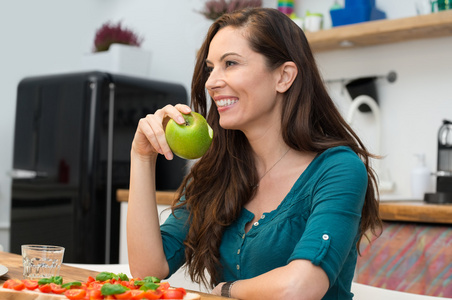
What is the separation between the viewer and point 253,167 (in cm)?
A: 166

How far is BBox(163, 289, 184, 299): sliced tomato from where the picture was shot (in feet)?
3.06

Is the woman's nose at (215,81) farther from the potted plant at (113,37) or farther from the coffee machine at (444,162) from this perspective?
the potted plant at (113,37)

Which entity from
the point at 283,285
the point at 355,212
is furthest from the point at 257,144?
the point at 283,285

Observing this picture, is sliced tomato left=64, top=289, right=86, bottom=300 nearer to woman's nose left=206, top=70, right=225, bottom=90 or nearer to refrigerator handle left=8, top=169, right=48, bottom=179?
woman's nose left=206, top=70, right=225, bottom=90

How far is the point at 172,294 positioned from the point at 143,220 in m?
0.61

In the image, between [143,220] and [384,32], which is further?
[384,32]

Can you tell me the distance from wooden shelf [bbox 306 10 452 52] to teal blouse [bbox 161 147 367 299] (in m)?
1.39

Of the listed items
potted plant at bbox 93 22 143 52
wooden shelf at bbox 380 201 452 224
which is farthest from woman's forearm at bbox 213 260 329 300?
potted plant at bbox 93 22 143 52

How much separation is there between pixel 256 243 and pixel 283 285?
0.30 meters

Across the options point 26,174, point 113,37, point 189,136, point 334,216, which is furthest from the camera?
point 113,37

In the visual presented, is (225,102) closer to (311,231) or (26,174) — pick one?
(311,231)

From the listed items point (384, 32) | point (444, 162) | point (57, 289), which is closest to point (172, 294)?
point (57, 289)

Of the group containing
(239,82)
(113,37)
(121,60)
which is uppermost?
(113,37)

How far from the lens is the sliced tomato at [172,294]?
933mm
